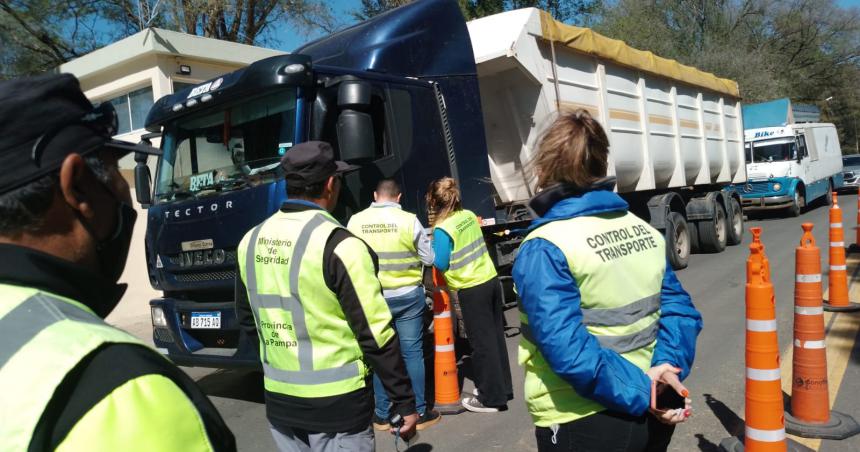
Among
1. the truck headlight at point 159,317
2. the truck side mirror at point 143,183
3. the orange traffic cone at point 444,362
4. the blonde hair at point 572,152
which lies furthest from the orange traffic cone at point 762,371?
the truck side mirror at point 143,183

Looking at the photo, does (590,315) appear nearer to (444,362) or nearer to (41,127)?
(41,127)

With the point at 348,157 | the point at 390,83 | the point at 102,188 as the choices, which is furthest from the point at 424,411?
the point at 102,188

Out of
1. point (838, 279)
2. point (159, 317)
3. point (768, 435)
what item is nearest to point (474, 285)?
point (768, 435)

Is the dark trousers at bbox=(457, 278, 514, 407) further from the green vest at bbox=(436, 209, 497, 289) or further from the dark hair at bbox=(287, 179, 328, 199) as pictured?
the dark hair at bbox=(287, 179, 328, 199)

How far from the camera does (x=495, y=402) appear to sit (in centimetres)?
475

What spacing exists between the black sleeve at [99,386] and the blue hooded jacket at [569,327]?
1.15 meters

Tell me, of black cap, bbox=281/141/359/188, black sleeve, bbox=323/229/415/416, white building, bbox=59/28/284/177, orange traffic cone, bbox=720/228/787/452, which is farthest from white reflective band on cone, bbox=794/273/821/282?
white building, bbox=59/28/284/177

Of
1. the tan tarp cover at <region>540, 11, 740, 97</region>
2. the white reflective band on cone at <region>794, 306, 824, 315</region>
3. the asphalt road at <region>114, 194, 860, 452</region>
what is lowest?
the asphalt road at <region>114, 194, 860, 452</region>

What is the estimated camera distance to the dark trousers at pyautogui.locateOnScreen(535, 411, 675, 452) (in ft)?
6.44

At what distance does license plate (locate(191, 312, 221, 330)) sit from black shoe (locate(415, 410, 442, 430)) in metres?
1.66

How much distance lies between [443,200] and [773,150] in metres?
17.1

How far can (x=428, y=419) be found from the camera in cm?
461

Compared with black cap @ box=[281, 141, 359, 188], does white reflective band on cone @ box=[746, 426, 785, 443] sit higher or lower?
lower

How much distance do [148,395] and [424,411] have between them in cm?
386
